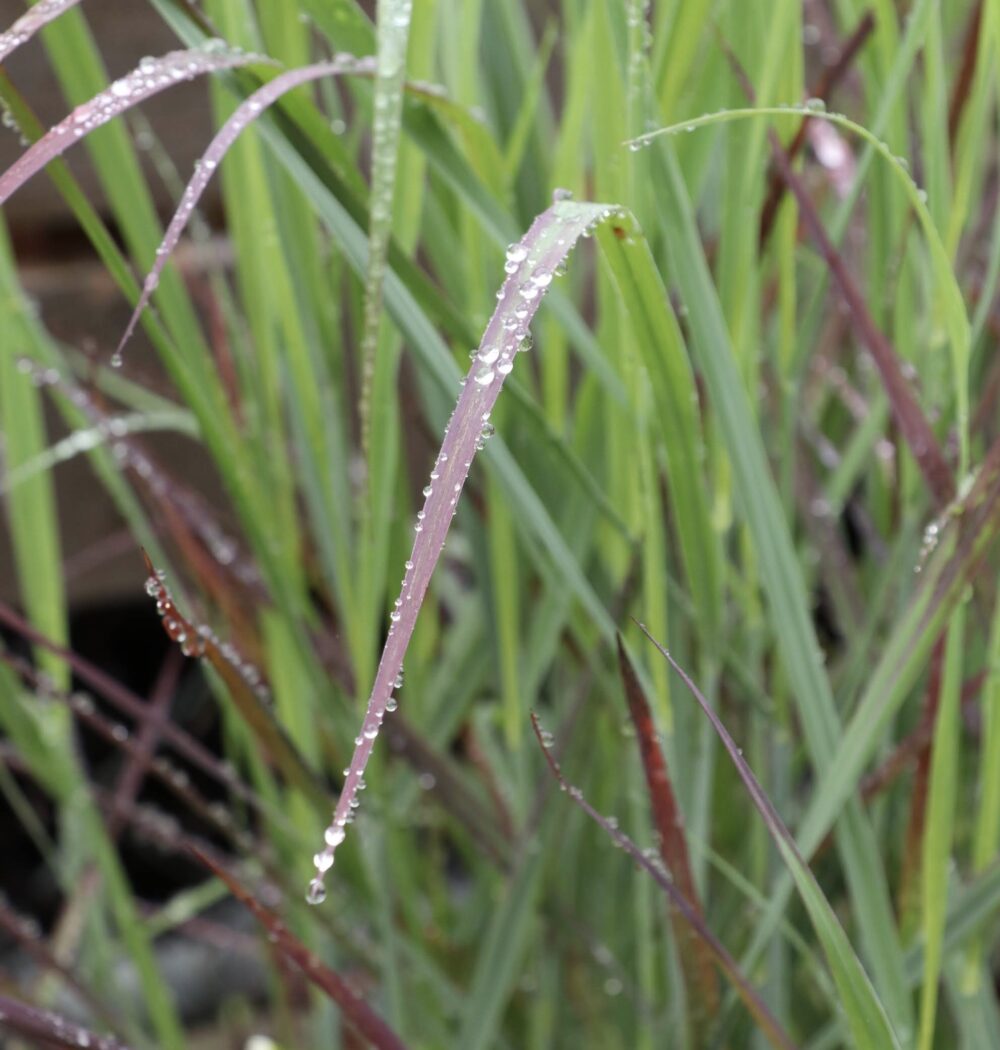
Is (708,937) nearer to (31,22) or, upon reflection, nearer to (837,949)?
(837,949)

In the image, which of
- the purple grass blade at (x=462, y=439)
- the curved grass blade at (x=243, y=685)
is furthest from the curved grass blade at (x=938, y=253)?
the curved grass blade at (x=243, y=685)

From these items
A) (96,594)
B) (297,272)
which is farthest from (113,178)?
(96,594)

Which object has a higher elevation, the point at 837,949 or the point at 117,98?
the point at 117,98

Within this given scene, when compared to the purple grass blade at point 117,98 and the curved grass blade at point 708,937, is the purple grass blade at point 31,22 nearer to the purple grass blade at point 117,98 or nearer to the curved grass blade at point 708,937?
the purple grass blade at point 117,98

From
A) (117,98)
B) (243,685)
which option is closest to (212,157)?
(117,98)

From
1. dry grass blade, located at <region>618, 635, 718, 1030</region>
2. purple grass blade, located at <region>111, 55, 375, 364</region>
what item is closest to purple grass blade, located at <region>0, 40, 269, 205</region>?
purple grass blade, located at <region>111, 55, 375, 364</region>

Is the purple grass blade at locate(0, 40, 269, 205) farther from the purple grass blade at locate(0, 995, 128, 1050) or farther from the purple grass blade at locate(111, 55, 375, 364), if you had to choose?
the purple grass blade at locate(0, 995, 128, 1050)
